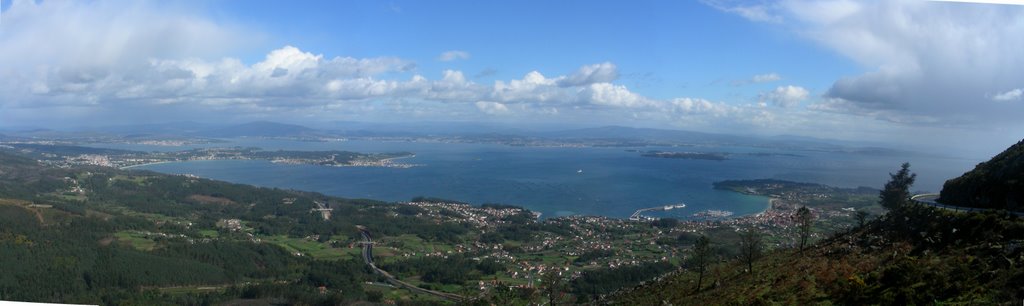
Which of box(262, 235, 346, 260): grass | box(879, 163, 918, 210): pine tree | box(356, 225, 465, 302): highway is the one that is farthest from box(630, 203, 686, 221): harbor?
box(879, 163, 918, 210): pine tree

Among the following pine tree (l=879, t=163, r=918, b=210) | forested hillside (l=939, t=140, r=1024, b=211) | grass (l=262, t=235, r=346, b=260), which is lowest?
grass (l=262, t=235, r=346, b=260)

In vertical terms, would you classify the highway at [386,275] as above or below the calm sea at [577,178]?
below

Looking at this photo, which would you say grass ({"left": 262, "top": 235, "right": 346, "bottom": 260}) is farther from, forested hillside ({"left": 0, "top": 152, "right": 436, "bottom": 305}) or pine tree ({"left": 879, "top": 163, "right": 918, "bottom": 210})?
pine tree ({"left": 879, "top": 163, "right": 918, "bottom": 210})

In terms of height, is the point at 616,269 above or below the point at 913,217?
below

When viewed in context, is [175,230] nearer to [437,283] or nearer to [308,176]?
[437,283]

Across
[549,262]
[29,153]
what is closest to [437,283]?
[549,262]

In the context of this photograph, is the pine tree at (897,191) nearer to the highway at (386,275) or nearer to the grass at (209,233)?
the highway at (386,275)

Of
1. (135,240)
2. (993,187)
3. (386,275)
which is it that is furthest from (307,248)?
(993,187)

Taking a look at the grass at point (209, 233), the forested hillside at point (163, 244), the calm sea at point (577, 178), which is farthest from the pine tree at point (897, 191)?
the grass at point (209, 233)

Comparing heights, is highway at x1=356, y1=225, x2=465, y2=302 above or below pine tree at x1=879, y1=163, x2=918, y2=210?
below
